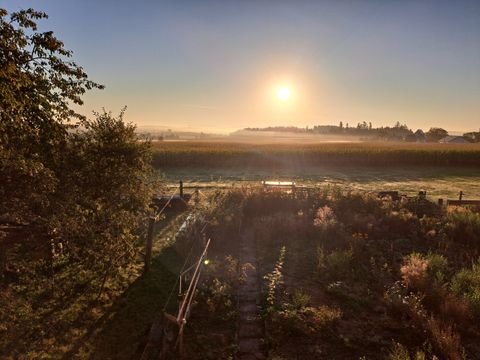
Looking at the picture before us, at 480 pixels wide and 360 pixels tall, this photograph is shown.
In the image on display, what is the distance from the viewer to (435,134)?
154125mm

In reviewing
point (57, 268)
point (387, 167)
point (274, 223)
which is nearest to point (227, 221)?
point (274, 223)

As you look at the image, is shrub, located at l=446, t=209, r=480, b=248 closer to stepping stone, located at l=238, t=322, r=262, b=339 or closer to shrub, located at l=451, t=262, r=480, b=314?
shrub, located at l=451, t=262, r=480, b=314

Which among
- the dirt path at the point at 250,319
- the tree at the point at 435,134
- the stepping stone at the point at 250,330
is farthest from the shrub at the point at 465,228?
the tree at the point at 435,134

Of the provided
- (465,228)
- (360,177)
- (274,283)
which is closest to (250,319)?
(274,283)

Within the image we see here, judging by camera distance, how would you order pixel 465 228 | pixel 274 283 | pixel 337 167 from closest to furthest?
pixel 274 283 < pixel 465 228 < pixel 337 167

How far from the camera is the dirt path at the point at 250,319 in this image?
6.46 metres

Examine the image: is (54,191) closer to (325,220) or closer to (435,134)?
(325,220)

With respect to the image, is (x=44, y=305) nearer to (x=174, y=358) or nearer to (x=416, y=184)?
(x=174, y=358)

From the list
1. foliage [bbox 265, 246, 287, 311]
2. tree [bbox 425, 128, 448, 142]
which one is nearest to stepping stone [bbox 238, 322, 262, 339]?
foliage [bbox 265, 246, 287, 311]

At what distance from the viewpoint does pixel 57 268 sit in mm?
9531

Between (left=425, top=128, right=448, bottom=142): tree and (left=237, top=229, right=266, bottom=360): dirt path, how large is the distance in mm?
165527

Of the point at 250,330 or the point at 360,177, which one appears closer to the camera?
the point at 250,330

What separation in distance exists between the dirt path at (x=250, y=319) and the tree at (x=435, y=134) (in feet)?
543

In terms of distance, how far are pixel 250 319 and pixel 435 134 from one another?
171 m
